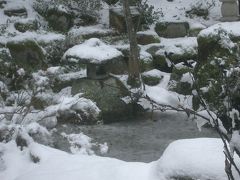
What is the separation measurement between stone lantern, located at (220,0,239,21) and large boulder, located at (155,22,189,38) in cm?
105

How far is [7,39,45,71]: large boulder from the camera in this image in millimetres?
9867

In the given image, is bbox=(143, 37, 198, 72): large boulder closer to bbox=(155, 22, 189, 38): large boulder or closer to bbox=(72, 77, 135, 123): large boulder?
bbox=(155, 22, 189, 38): large boulder

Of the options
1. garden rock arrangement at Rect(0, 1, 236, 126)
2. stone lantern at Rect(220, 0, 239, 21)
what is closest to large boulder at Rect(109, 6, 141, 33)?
garden rock arrangement at Rect(0, 1, 236, 126)

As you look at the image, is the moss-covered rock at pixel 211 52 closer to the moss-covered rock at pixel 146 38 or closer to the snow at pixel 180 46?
the snow at pixel 180 46

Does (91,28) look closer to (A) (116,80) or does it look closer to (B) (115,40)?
(B) (115,40)

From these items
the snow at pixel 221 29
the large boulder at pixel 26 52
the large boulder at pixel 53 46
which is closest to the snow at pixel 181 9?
the large boulder at pixel 53 46

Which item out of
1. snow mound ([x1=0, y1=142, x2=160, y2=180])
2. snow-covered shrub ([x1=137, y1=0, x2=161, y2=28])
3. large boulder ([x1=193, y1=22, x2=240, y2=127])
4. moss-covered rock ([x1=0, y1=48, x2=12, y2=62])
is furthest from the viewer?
snow-covered shrub ([x1=137, y1=0, x2=161, y2=28])

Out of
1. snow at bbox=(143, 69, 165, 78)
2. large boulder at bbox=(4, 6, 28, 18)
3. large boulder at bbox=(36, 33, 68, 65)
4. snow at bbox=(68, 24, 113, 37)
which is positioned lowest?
snow at bbox=(143, 69, 165, 78)

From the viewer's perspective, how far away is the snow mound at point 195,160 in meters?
2.88

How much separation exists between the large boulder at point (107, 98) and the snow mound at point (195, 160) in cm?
502

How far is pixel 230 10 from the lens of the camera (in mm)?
11234

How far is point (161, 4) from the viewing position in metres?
13.9

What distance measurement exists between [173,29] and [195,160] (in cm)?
917

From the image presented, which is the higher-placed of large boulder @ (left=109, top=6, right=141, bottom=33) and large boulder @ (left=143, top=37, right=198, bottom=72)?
large boulder @ (left=109, top=6, right=141, bottom=33)
